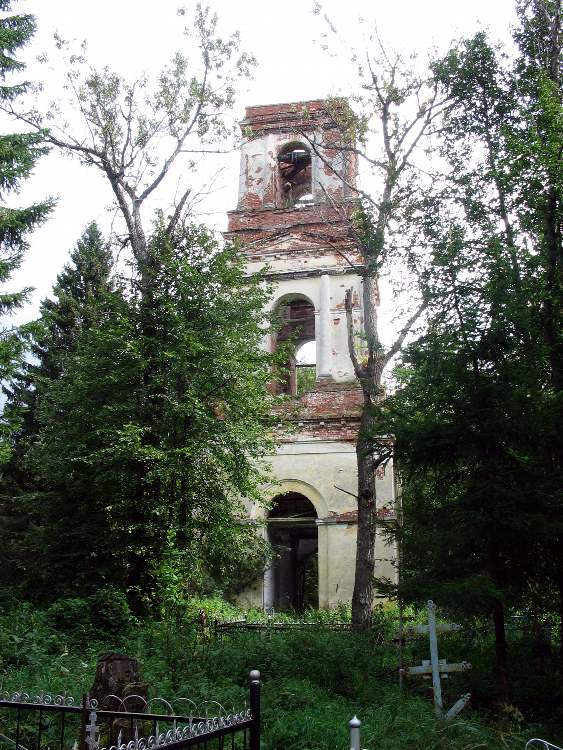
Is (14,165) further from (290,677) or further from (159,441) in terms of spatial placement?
(290,677)

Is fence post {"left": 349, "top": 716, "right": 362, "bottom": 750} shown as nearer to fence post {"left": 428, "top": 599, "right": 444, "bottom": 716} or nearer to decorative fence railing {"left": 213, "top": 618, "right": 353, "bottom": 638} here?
fence post {"left": 428, "top": 599, "right": 444, "bottom": 716}

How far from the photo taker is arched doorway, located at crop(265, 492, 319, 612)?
1922cm

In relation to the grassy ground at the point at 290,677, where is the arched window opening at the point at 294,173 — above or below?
above

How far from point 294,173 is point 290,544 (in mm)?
12289

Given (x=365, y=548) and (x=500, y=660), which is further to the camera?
(x=365, y=548)

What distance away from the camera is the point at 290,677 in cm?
912

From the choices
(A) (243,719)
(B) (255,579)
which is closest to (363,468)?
(B) (255,579)

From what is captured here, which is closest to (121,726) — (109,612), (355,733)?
(355,733)

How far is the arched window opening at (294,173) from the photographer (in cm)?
2192

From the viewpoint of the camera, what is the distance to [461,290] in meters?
9.20

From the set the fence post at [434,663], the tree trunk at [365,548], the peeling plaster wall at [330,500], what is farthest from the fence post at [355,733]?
the peeling plaster wall at [330,500]

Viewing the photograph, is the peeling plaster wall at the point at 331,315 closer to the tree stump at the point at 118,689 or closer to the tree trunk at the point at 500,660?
the tree trunk at the point at 500,660

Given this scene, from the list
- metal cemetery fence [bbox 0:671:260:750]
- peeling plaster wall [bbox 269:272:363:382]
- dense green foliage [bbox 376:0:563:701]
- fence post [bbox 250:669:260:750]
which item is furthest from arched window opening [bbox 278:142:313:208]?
fence post [bbox 250:669:260:750]

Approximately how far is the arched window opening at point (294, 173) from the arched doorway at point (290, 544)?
356 inches
